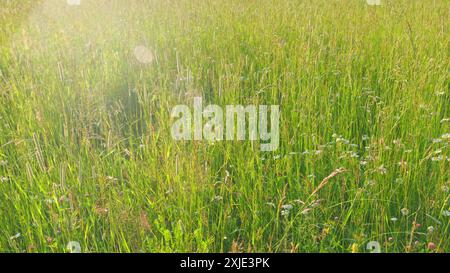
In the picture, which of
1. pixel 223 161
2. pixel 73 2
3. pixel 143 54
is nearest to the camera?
pixel 223 161

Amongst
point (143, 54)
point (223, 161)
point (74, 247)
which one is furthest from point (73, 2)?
point (74, 247)

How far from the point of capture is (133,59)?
3504mm

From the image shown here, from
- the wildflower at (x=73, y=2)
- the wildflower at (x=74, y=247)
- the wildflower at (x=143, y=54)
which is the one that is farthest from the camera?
the wildflower at (x=73, y=2)

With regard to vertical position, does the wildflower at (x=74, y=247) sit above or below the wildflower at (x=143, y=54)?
below

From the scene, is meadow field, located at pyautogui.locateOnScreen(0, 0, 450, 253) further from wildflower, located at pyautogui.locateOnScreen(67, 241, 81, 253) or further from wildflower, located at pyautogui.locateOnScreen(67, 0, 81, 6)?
wildflower, located at pyautogui.locateOnScreen(67, 0, 81, 6)

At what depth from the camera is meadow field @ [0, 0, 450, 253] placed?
1.75m

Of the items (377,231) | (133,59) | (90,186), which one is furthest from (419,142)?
(133,59)

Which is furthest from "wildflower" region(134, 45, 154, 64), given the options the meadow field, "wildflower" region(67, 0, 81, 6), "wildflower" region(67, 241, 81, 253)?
"wildflower" region(67, 0, 81, 6)

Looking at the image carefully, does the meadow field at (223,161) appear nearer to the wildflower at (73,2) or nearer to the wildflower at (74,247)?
the wildflower at (74,247)

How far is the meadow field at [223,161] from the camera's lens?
1750 mm

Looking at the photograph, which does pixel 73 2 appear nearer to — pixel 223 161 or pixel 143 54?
pixel 143 54

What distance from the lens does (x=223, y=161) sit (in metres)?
2.27

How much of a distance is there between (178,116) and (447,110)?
172cm

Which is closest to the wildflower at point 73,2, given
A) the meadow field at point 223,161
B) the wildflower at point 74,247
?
the meadow field at point 223,161
